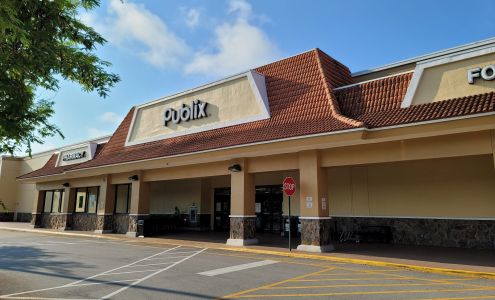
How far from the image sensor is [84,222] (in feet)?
89.5

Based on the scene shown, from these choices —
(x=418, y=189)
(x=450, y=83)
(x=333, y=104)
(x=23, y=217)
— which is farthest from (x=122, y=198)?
(x=450, y=83)

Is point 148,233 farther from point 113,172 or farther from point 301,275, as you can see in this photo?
point 301,275

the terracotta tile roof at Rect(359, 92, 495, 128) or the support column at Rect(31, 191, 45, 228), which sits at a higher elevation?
the terracotta tile roof at Rect(359, 92, 495, 128)

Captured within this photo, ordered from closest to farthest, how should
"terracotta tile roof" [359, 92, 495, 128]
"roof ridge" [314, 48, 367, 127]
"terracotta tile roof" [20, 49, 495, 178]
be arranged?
"terracotta tile roof" [359, 92, 495, 128]
"terracotta tile roof" [20, 49, 495, 178]
"roof ridge" [314, 48, 367, 127]

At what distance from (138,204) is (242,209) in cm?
813

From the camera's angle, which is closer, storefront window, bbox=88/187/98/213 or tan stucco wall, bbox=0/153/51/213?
storefront window, bbox=88/187/98/213

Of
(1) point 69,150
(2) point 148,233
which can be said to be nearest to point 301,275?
(2) point 148,233

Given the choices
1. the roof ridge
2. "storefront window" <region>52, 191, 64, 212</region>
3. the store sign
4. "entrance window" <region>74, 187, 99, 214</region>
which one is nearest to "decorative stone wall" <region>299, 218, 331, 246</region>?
the roof ridge

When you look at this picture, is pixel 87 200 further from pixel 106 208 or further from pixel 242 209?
pixel 242 209

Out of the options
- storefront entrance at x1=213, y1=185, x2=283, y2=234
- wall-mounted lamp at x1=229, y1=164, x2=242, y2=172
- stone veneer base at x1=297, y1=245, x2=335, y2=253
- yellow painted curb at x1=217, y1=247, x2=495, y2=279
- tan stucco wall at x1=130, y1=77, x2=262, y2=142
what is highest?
tan stucco wall at x1=130, y1=77, x2=262, y2=142

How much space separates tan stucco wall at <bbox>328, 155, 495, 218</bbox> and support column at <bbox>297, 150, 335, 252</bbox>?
4.08 m

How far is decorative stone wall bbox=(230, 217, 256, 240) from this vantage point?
16422 millimetres

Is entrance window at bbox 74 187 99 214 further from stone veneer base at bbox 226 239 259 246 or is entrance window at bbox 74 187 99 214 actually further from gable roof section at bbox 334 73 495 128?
gable roof section at bbox 334 73 495 128

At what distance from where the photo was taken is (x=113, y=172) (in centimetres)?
2356
